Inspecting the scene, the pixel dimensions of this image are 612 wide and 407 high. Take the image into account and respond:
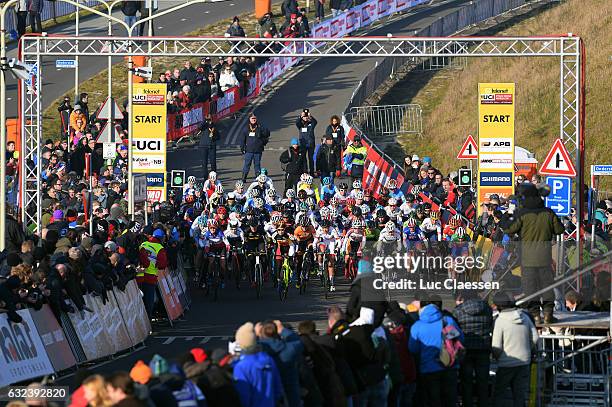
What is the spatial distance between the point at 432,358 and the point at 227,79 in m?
35.9

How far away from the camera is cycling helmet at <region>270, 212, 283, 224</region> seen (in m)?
34.8

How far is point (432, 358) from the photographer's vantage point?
18797 mm

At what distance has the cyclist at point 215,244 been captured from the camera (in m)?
33.9

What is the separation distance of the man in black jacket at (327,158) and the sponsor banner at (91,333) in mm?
22409

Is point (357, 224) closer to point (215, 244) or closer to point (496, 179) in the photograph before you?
point (496, 179)

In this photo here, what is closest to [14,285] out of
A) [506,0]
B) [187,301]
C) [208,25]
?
[187,301]

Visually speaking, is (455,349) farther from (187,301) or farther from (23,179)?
(23,179)

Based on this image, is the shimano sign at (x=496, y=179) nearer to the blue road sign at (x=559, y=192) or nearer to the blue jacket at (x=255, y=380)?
the blue road sign at (x=559, y=192)

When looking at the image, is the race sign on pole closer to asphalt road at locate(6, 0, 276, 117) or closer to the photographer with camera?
the photographer with camera

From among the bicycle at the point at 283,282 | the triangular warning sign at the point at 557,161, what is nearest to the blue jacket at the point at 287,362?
the triangular warning sign at the point at 557,161

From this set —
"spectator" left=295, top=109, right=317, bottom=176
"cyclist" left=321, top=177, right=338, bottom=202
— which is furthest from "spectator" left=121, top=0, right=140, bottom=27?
"cyclist" left=321, top=177, right=338, bottom=202

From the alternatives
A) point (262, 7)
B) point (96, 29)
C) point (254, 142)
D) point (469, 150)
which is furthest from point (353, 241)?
point (262, 7)

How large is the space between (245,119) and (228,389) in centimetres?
4172

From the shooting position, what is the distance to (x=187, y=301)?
32219mm
